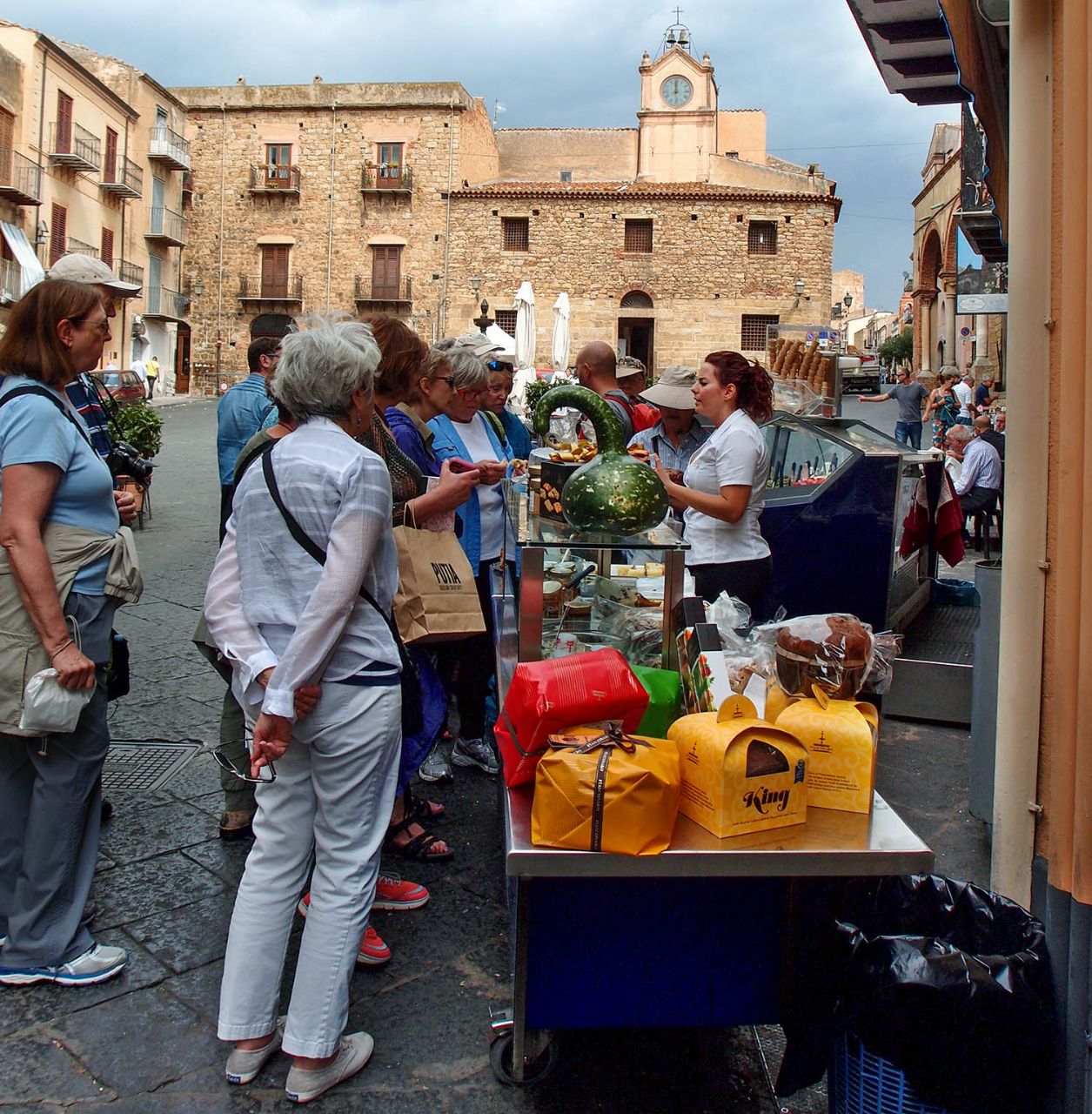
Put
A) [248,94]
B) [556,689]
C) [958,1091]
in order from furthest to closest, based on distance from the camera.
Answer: [248,94] < [556,689] < [958,1091]

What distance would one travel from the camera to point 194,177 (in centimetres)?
3666

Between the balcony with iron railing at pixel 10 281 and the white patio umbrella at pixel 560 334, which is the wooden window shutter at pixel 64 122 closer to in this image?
the balcony with iron railing at pixel 10 281

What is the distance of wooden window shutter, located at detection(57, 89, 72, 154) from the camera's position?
28.9m

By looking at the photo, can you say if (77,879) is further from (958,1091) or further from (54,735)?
(958,1091)

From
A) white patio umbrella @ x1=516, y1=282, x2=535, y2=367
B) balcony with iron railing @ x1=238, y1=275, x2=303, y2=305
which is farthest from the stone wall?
white patio umbrella @ x1=516, y1=282, x2=535, y2=367

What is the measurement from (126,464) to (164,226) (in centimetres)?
3561

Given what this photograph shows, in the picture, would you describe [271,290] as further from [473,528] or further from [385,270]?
[473,528]

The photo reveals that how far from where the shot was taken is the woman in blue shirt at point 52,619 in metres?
2.46

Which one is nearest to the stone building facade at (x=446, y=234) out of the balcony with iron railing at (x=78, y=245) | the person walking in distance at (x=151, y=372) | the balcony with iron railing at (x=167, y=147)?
the balcony with iron railing at (x=167, y=147)

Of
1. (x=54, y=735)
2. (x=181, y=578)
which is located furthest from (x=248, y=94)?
(x=54, y=735)

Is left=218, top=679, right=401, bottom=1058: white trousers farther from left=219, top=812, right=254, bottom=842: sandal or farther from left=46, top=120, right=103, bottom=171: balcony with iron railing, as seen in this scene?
left=46, top=120, right=103, bottom=171: balcony with iron railing

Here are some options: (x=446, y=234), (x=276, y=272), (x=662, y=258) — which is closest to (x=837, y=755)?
(x=662, y=258)

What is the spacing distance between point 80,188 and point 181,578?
92.1ft

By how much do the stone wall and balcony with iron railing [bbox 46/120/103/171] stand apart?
11406mm
